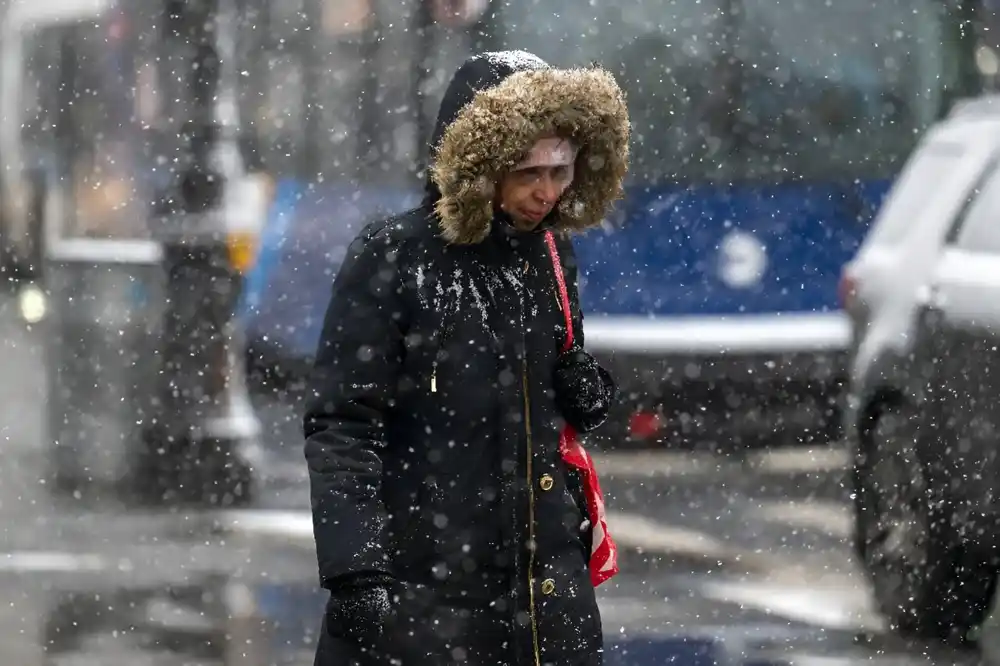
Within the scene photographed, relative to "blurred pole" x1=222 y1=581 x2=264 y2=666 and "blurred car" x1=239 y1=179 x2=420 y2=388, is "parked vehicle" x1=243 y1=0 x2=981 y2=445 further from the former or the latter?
"blurred pole" x1=222 y1=581 x2=264 y2=666

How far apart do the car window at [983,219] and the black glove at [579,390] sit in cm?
310

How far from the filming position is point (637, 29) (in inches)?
390

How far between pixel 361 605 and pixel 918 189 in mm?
4141

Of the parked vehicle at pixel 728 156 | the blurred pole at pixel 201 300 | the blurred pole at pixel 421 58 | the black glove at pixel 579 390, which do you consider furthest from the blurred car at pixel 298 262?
the black glove at pixel 579 390

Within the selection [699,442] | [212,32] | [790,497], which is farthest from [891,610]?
[212,32]

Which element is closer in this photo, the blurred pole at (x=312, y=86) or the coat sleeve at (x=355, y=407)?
the coat sleeve at (x=355, y=407)

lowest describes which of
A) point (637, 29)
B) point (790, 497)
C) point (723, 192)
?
point (790, 497)

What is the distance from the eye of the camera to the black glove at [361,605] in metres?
3.37

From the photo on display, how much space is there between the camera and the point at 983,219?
258 inches

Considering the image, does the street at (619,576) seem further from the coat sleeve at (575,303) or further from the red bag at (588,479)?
the coat sleeve at (575,303)

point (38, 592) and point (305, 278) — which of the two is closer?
point (38, 592)

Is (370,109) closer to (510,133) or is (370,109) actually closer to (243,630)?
(243,630)

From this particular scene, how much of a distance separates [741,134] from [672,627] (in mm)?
3980

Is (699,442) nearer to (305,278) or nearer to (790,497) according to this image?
(790,497)
